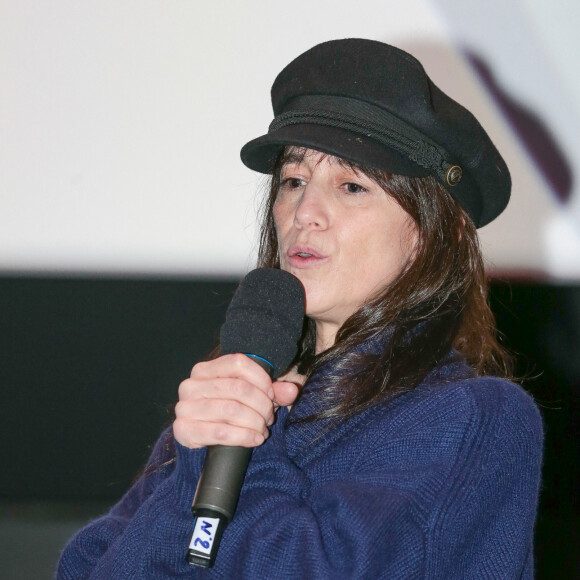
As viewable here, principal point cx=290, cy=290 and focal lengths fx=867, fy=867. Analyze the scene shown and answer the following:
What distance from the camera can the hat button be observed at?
1.22 metres

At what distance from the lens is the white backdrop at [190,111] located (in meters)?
2.15

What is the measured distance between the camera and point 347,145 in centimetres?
115

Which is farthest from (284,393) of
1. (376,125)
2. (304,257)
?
(376,125)

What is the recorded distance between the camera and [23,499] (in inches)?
90.0

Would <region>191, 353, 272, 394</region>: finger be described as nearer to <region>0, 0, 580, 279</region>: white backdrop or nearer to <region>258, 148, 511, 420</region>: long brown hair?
<region>258, 148, 511, 420</region>: long brown hair

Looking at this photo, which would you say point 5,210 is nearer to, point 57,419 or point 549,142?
point 57,419

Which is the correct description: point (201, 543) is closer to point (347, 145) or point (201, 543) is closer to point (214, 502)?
point (214, 502)

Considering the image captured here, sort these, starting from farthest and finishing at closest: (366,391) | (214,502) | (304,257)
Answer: (304,257)
(366,391)
(214,502)

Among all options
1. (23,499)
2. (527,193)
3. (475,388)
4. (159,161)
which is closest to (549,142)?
(527,193)

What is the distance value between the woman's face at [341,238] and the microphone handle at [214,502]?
1.27ft

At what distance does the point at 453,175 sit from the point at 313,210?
0.21 meters

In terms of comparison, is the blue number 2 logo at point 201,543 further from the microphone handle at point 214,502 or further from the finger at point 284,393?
the finger at point 284,393

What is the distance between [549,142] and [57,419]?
1.45 metres

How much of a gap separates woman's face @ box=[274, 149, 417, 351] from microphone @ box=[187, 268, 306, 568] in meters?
0.10
